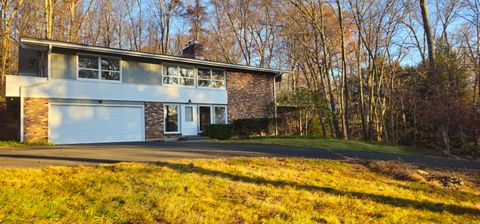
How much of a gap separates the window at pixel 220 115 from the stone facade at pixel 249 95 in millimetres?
314

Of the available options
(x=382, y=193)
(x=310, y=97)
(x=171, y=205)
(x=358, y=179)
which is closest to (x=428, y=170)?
(x=358, y=179)

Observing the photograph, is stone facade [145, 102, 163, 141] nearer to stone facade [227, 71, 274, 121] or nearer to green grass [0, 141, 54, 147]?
stone facade [227, 71, 274, 121]

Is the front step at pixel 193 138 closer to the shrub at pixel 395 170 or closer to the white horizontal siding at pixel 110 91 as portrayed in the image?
the white horizontal siding at pixel 110 91

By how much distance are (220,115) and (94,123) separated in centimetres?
734

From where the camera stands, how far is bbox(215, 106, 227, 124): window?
20094 mm

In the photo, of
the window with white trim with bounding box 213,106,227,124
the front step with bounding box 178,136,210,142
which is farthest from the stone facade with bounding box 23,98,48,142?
the window with white trim with bounding box 213,106,227,124

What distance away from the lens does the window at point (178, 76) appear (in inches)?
724

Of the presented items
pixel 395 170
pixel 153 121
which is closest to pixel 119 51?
pixel 153 121

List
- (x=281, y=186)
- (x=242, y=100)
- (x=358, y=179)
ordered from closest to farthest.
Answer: (x=281, y=186)
(x=358, y=179)
(x=242, y=100)

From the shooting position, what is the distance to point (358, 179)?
7316 millimetres

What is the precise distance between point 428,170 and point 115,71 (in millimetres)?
14295

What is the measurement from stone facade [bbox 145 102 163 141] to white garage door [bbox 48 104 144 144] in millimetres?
310

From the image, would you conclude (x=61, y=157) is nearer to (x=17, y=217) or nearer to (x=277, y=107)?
(x=17, y=217)

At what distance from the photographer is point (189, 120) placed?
1888 cm
